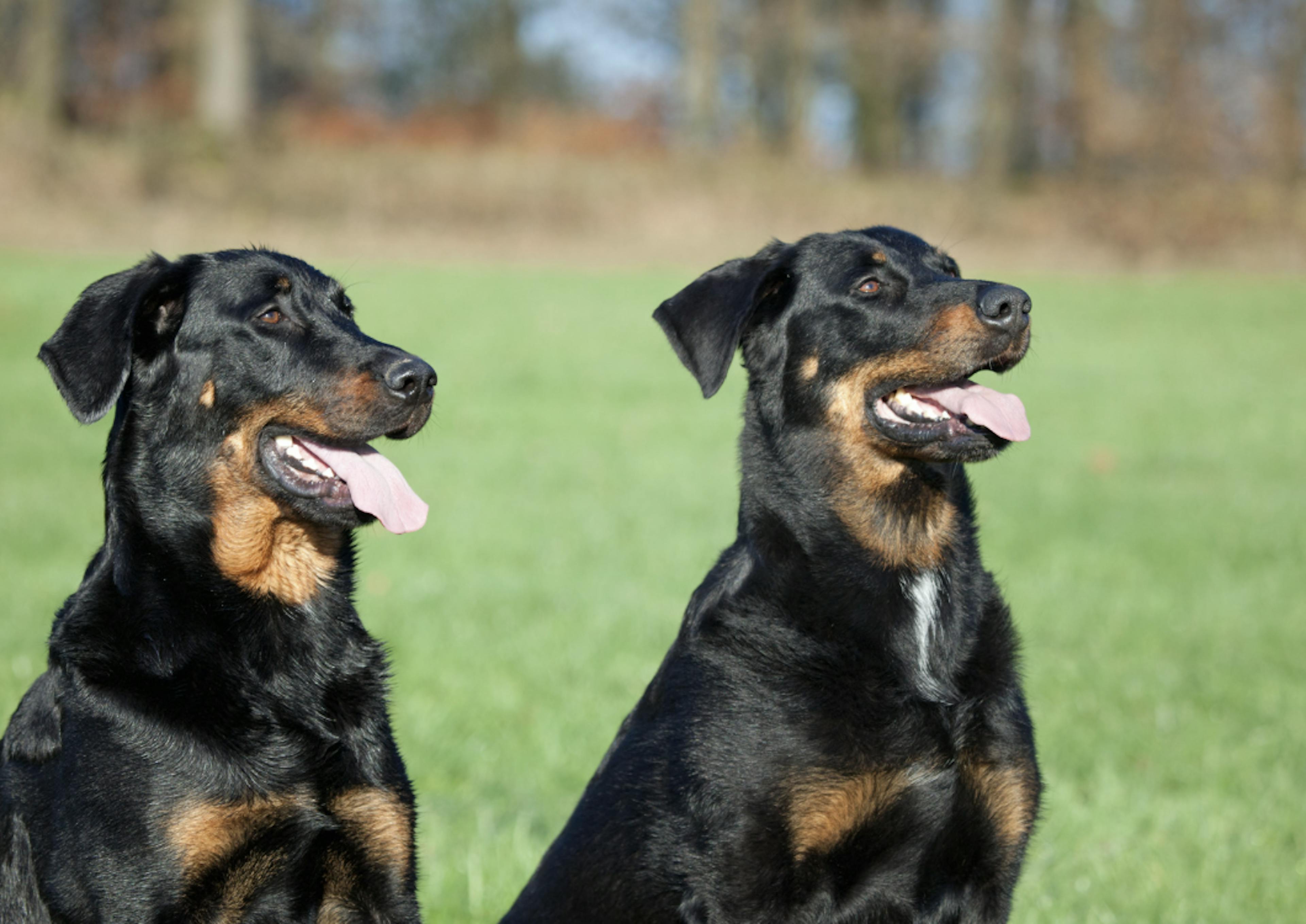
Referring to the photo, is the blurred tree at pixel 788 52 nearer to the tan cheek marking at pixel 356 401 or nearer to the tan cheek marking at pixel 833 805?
the tan cheek marking at pixel 356 401

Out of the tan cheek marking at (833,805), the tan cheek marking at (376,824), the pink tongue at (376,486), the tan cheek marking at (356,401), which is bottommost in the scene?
the tan cheek marking at (376,824)

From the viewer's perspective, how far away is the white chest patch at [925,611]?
3.67 m

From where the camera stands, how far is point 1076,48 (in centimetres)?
4044

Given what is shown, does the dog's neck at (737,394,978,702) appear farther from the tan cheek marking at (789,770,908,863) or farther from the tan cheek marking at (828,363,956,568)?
the tan cheek marking at (789,770,908,863)

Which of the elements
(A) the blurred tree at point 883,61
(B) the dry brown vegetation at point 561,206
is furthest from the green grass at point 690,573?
(A) the blurred tree at point 883,61

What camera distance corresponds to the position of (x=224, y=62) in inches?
1270

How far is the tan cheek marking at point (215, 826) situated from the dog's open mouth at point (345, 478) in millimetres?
828

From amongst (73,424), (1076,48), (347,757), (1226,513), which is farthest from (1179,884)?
(1076,48)

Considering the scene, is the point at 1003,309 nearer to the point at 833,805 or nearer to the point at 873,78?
the point at 833,805

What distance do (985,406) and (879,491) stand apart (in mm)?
418

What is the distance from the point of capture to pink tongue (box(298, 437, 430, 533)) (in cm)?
375

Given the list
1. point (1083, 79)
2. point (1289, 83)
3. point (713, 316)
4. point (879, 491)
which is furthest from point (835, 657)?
point (1083, 79)

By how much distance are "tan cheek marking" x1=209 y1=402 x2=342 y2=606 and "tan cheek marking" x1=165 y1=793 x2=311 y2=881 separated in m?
0.66

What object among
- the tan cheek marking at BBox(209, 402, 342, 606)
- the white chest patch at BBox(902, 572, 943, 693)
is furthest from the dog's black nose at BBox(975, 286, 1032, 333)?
the tan cheek marking at BBox(209, 402, 342, 606)
